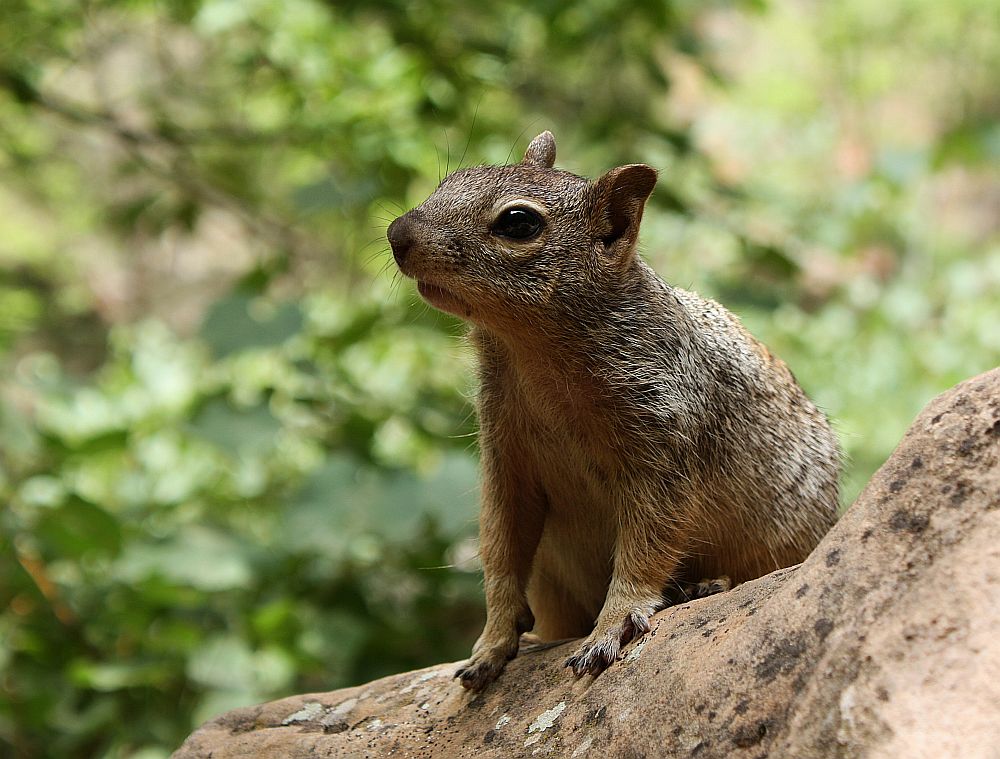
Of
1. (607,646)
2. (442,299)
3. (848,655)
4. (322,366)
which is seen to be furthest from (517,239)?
(322,366)

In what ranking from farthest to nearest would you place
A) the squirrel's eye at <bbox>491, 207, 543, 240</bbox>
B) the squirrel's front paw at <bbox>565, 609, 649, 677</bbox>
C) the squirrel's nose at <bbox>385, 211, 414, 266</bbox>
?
the squirrel's eye at <bbox>491, 207, 543, 240</bbox>
the squirrel's nose at <bbox>385, 211, 414, 266</bbox>
the squirrel's front paw at <bbox>565, 609, 649, 677</bbox>

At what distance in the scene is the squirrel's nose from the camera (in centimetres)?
307

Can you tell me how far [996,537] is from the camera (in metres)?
1.96

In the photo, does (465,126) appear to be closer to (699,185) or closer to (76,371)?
(699,185)

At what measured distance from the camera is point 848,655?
2020 mm

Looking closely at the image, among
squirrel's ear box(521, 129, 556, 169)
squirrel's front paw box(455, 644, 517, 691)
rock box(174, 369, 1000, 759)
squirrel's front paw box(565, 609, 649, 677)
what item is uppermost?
squirrel's ear box(521, 129, 556, 169)

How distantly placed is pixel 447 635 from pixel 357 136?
9.19ft

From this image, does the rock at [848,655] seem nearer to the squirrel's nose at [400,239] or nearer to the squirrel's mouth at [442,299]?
the squirrel's mouth at [442,299]

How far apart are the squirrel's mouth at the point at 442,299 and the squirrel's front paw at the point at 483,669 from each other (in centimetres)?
98

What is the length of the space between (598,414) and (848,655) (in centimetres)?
126

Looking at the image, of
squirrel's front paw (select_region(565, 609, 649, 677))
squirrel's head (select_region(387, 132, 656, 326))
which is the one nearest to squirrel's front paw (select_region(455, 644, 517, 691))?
squirrel's front paw (select_region(565, 609, 649, 677))

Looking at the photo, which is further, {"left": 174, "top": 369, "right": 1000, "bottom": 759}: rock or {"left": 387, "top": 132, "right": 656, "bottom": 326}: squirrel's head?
{"left": 387, "top": 132, "right": 656, "bottom": 326}: squirrel's head

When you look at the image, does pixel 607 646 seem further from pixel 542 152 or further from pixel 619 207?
pixel 542 152

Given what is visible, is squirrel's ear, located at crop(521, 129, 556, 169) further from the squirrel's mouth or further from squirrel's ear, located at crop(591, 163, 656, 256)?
the squirrel's mouth
